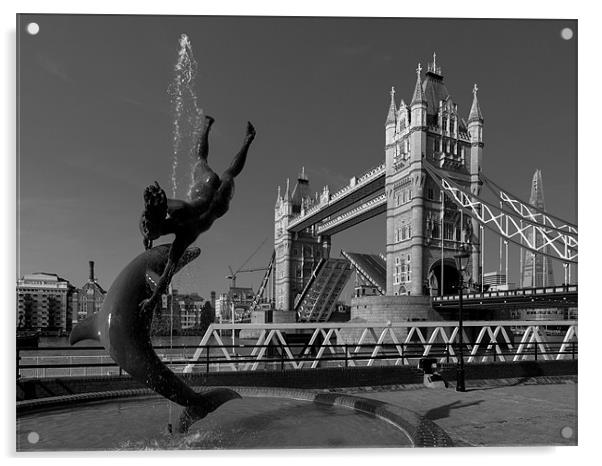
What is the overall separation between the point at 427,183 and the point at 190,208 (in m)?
39.9

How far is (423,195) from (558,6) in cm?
3582

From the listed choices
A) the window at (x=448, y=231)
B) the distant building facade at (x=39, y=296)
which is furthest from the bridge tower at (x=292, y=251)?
the distant building facade at (x=39, y=296)

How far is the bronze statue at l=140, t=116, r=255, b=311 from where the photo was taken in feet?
15.8

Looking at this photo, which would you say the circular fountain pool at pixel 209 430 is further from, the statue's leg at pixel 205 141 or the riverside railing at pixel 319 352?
the statue's leg at pixel 205 141

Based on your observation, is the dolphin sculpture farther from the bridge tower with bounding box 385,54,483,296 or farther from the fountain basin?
the bridge tower with bounding box 385,54,483,296

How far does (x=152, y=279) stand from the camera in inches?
199

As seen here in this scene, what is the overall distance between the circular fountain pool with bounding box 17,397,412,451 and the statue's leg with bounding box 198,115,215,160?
325cm

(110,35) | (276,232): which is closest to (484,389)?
(110,35)

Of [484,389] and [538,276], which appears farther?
[538,276]

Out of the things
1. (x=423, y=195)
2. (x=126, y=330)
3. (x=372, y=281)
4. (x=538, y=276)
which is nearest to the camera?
(x=126, y=330)

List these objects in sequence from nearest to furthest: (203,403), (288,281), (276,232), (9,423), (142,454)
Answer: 1. (203,403)
2. (142,454)
3. (9,423)
4. (288,281)
5. (276,232)

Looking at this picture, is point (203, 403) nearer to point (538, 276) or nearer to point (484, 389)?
point (484, 389)

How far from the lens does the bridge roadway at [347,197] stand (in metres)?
52.0

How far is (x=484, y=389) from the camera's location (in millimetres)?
9836
